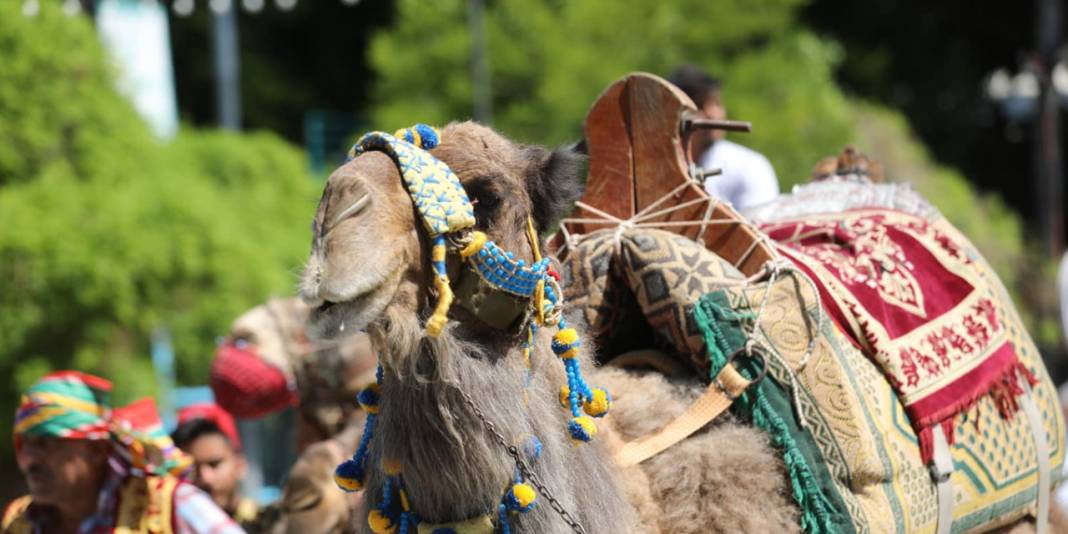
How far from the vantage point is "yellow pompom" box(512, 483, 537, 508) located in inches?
125

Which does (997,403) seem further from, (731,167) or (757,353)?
(731,167)

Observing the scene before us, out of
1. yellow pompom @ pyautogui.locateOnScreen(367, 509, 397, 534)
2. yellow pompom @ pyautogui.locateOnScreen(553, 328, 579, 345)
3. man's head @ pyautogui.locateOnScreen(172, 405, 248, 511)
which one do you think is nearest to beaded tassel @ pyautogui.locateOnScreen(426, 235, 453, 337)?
yellow pompom @ pyautogui.locateOnScreen(553, 328, 579, 345)

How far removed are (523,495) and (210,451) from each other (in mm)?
2994

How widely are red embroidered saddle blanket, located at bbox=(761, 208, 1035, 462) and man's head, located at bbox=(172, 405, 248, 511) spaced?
256cm

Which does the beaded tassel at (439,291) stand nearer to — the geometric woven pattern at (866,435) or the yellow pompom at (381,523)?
the yellow pompom at (381,523)

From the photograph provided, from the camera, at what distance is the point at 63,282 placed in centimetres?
920

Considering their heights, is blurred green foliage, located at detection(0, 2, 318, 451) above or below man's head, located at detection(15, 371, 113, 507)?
below

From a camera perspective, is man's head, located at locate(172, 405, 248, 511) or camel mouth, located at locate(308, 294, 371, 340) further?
man's head, located at locate(172, 405, 248, 511)

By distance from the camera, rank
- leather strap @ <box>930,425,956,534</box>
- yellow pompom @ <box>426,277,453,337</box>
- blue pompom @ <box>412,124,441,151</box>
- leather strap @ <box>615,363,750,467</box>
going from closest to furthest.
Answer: yellow pompom @ <box>426,277,453,337</box> → blue pompom @ <box>412,124,441,151</box> → leather strap @ <box>615,363,750,467</box> → leather strap @ <box>930,425,956,534</box>

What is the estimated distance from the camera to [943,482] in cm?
398

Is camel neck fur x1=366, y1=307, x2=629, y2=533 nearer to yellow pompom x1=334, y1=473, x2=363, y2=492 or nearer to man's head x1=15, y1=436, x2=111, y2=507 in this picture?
yellow pompom x1=334, y1=473, x2=363, y2=492

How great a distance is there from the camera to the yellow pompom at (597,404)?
133 inches

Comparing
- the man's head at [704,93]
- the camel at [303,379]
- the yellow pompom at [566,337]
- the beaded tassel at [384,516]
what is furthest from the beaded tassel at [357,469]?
the man's head at [704,93]

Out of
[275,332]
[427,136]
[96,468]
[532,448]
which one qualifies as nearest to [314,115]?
[275,332]
